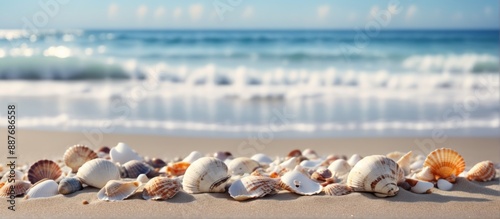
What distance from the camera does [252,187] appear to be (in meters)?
3.40

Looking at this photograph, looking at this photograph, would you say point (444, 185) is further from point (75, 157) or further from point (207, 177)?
point (75, 157)

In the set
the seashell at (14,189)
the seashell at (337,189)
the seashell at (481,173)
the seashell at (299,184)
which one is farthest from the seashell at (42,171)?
the seashell at (481,173)

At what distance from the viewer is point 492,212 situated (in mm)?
3256

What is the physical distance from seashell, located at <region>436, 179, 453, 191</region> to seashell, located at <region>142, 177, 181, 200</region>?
165cm

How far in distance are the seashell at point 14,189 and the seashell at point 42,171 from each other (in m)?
0.16

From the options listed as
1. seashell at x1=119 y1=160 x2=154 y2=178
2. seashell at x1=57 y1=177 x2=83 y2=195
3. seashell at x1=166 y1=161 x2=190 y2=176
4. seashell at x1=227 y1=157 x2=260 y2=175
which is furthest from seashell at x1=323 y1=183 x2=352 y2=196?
seashell at x1=57 y1=177 x2=83 y2=195

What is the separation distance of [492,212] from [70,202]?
7.96 ft

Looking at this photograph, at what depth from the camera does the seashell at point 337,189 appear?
3.45 m

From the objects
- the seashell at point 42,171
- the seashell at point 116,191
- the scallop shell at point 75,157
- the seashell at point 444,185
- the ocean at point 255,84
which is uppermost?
the ocean at point 255,84

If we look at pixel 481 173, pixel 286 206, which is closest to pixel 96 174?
pixel 286 206

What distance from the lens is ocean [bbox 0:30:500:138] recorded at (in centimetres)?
730

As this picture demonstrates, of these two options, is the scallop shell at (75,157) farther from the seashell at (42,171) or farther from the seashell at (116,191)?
the seashell at (116,191)

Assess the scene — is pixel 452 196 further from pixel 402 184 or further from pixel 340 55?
pixel 340 55

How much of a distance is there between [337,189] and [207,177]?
778mm
